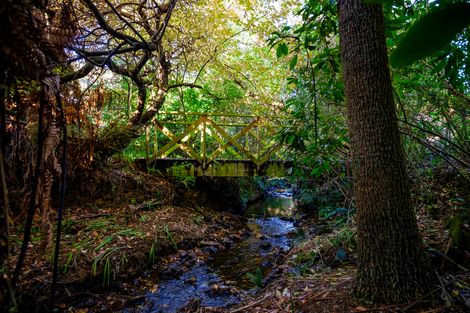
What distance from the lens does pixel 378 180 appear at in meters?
1.80

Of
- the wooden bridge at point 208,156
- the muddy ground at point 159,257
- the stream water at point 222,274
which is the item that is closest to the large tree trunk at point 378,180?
the muddy ground at point 159,257

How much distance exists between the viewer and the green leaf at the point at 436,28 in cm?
30

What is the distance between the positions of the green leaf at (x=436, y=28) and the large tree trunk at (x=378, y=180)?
5.34 feet

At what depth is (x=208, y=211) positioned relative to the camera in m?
6.74

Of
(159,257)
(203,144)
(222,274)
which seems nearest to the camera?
(222,274)

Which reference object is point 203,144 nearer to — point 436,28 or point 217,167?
point 217,167

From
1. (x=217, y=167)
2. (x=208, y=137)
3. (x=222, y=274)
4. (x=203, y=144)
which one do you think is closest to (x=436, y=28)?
(x=222, y=274)

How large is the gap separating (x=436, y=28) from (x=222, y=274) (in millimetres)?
3957

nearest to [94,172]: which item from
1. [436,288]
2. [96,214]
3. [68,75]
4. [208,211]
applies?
[96,214]

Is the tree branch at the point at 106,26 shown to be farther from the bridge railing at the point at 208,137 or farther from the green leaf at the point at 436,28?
the bridge railing at the point at 208,137

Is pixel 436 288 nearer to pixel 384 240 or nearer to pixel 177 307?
pixel 384 240

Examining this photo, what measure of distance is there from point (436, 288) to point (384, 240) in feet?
1.36

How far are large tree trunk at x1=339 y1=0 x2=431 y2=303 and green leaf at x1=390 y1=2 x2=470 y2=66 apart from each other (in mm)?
1628

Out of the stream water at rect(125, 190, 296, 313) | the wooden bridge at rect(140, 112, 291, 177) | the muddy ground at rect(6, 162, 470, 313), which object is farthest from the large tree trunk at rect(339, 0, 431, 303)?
the wooden bridge at rect(140, 112, 291, 177)
